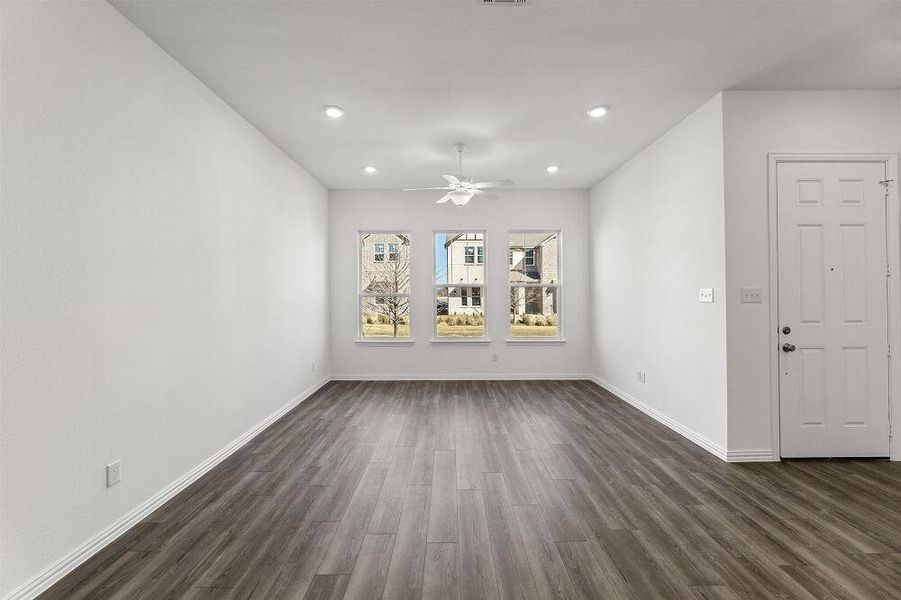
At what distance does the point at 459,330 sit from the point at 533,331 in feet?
3.88

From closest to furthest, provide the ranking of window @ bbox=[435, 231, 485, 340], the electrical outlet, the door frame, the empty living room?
the empty living room < the electrical outlet < the door frame < window @ bbox=[435, 231, 485, 340]

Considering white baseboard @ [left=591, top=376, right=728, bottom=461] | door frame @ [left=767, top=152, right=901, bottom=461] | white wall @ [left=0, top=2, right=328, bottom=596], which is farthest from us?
white baseboard @ [left=591, top=376, right=728, bottom=461]

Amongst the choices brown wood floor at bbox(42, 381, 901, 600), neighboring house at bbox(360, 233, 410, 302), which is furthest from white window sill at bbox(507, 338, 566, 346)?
brown wood floor at bbox(42, 381, 901, 600)

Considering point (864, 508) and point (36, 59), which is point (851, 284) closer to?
point (864, 508)

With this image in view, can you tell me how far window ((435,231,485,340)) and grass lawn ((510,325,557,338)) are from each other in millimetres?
528

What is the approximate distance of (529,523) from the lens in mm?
2383

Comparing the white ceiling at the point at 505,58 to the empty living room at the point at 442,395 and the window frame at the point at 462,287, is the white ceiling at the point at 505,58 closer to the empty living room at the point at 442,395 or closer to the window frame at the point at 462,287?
the empty living room at the point at 442,395

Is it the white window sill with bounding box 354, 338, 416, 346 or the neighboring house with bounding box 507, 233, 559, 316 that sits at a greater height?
the neighboring house with bounding box 507, 233, 559, 316

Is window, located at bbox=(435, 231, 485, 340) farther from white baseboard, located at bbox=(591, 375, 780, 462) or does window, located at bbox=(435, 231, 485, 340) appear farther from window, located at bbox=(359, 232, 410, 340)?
white baseboard, located at bbox=(591, 375, 780, 462)

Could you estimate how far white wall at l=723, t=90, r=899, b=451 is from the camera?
333cm

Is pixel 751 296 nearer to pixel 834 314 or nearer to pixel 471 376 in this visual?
pixel 834 314

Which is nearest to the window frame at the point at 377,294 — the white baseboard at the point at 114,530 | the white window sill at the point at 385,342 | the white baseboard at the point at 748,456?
the white window sill at the point at 385,342

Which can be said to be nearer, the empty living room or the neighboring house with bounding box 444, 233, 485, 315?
the empty living room

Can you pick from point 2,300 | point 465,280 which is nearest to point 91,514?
point 2,300
